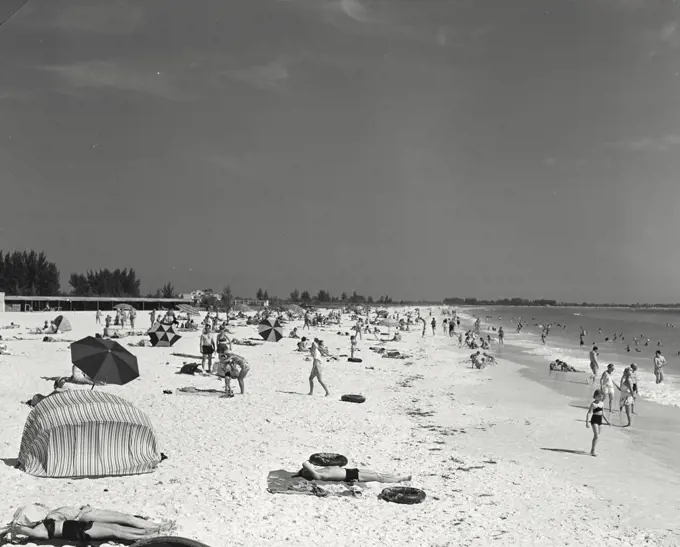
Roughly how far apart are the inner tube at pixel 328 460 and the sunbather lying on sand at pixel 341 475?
0.31 meters

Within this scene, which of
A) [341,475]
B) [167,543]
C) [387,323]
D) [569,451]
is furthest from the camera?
[387,323]

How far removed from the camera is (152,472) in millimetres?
8594

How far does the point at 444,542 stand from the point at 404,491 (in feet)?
4.66

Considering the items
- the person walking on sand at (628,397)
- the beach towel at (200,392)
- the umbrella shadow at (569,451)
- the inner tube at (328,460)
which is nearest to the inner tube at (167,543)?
the inner tube at (328,460)

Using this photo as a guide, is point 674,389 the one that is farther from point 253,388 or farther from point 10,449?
point 10,449

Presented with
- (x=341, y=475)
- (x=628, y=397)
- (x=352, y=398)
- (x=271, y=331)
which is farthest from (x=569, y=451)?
(x=271, y=331)

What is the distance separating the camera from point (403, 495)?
26.9 feet

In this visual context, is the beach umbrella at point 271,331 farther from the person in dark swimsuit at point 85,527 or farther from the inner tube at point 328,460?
the person in dark swimsuit at point 85,527

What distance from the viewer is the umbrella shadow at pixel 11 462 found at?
8.31m

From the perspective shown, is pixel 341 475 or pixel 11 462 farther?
pixel 341 475

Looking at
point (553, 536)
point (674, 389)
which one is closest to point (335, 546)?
point (553, 536)

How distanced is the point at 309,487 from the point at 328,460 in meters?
1.03

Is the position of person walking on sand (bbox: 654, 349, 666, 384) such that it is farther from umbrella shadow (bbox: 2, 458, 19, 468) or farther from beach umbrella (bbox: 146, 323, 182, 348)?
umbrella shadow (bbox: 2, 458, 19, 468)

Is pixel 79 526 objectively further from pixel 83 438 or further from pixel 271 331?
pixel 271 331
